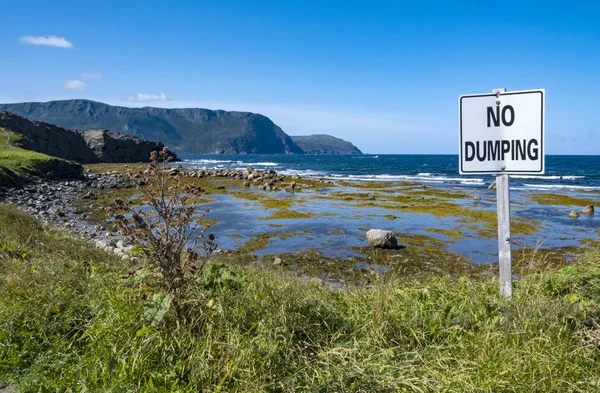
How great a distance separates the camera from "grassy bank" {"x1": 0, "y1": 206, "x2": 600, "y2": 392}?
2.97 meters

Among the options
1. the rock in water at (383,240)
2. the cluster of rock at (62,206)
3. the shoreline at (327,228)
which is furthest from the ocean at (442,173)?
the cluster of rock at (62,206)

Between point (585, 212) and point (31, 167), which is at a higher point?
point (31, 167)

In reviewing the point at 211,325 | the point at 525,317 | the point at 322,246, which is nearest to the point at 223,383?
the point at 211,325

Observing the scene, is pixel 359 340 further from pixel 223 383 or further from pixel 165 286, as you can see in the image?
pixel 165 286

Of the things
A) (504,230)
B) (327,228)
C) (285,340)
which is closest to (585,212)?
(327,228)

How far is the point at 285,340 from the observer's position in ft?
11.1

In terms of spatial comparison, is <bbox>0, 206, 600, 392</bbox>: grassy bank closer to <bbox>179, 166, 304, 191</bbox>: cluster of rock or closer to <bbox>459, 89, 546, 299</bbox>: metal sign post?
<bbox>459, 89, 546, 299</bbox>: metal sign post

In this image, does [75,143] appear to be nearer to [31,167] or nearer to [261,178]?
[31,167]

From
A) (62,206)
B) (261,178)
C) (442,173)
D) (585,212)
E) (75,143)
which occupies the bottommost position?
(585,212)

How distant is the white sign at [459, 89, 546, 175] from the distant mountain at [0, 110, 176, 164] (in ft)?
186

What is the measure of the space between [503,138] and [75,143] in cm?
8655

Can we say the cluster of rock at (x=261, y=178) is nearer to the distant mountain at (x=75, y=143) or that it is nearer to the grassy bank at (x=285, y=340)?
the distant mountain at (x=75, y=143)

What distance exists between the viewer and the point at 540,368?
2.92 metres

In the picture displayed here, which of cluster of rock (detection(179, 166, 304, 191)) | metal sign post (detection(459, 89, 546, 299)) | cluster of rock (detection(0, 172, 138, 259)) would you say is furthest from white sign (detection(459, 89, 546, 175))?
cluster of rock (detection(179, 166, 304, 191))
